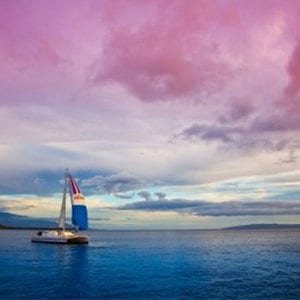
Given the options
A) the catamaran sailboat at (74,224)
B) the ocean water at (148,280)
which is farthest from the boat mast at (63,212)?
the ocean water at (148,280)

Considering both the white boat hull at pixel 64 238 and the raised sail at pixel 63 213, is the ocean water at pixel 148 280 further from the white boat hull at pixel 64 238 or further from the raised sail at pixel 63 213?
the raised sail at pixel 63 213

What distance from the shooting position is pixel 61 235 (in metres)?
134

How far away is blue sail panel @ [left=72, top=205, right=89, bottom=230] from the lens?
137 metres

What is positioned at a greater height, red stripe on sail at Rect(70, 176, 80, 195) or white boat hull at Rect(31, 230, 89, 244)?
red stripe on sail at Rect(70, 176, 80, 195)

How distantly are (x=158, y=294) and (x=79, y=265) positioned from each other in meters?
34.8

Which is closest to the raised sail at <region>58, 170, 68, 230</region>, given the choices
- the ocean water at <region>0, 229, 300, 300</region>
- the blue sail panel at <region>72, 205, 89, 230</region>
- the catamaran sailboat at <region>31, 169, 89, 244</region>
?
the catamaran sailboat at <region>31, 169, 89, 244</region>

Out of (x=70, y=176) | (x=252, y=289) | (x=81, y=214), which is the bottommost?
(x=252, y=289)

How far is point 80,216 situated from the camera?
5404 inches

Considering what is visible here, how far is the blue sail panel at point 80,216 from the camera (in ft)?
450

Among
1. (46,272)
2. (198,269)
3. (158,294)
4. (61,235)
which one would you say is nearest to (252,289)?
(158,294)

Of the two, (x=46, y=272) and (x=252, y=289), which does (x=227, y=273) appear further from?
(x=46, y=272)

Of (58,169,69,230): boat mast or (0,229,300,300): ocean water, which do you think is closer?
(0,229,300,300): ocean water

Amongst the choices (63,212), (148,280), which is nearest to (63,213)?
(63,212)

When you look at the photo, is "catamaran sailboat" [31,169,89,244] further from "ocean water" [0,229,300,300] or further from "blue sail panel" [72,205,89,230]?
"ocean water" [0,229,300,300]
